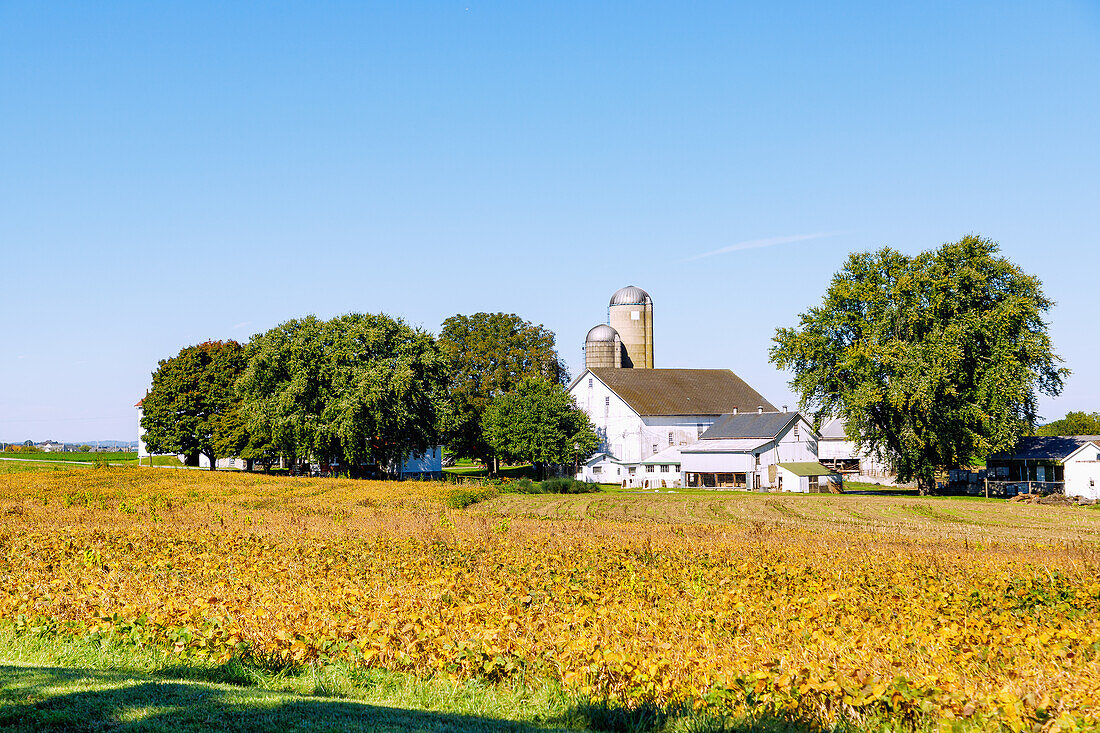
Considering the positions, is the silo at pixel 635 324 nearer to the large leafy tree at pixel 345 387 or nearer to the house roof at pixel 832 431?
the house roof at pixel 832 431

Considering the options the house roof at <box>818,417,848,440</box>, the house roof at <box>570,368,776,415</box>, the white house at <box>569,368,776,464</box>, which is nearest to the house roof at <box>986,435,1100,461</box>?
the house roof at <box>818,417,848,440</box>

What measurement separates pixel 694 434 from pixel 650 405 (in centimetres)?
491

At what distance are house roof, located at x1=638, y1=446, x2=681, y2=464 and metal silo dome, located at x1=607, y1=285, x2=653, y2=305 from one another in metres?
26.9

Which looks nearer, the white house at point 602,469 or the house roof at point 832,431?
the house roof at point 832,431

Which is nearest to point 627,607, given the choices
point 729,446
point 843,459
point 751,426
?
point 729,446

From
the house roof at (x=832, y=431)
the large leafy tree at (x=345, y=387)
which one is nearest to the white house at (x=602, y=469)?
the house roof at (x=832, y=431)

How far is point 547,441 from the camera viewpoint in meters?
72.4

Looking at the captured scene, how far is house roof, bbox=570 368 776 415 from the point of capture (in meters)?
80.6

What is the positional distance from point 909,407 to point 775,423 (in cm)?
1587

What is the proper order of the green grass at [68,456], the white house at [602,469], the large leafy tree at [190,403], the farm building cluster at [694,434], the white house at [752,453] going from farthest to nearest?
1. the green grass at [68,456]
2. the white house at [602,469]
3. the large leafy tree at [190,403]
4. the farm building cluster at [694,434]
5. the white house at [752,453]

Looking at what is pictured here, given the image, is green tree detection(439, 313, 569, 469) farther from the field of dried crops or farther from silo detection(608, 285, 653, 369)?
the field of dried crops

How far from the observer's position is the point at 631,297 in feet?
329

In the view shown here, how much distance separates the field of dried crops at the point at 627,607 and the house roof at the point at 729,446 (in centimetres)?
4136

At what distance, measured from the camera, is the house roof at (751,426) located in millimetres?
68875
